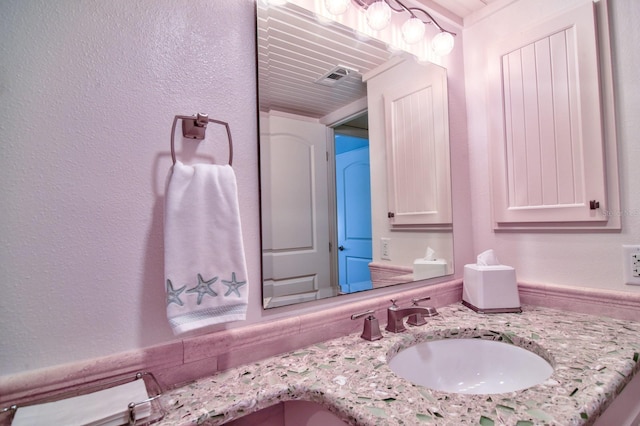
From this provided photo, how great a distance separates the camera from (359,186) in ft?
3.83

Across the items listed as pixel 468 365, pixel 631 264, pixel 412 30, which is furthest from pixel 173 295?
pixel 631 264

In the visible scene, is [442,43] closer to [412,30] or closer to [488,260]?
[412,30]

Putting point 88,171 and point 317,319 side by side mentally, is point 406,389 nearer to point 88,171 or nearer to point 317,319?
point 317,319

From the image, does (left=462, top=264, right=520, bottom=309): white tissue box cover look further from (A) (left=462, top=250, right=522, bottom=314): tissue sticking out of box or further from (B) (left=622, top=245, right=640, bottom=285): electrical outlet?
(B) (left=622, top=245, right=640, bottom=285): electrical outlet

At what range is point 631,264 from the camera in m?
1.04

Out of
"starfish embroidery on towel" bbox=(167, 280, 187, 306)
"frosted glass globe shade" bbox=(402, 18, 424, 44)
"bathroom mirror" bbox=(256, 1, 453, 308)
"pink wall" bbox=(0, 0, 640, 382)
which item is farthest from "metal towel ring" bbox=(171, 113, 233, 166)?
"frosted glass globe shade" bbox=(402, 18, 424, 44)

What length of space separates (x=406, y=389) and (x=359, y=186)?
2.30 feet

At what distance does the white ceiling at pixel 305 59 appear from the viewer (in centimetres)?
93

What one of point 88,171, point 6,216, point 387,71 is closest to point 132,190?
point 88,171

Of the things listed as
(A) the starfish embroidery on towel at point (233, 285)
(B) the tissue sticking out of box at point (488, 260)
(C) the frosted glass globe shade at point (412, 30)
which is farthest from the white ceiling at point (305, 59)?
(B) the tissue sticking out of box at point (488, 260)

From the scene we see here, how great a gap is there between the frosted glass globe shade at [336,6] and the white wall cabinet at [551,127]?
2.51ft

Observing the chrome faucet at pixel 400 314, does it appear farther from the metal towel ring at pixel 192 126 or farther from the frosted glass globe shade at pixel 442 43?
the frosted glass globe shade at pixel 442 43

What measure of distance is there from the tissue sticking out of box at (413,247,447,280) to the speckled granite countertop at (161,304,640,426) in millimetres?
320

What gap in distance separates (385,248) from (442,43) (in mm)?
931
